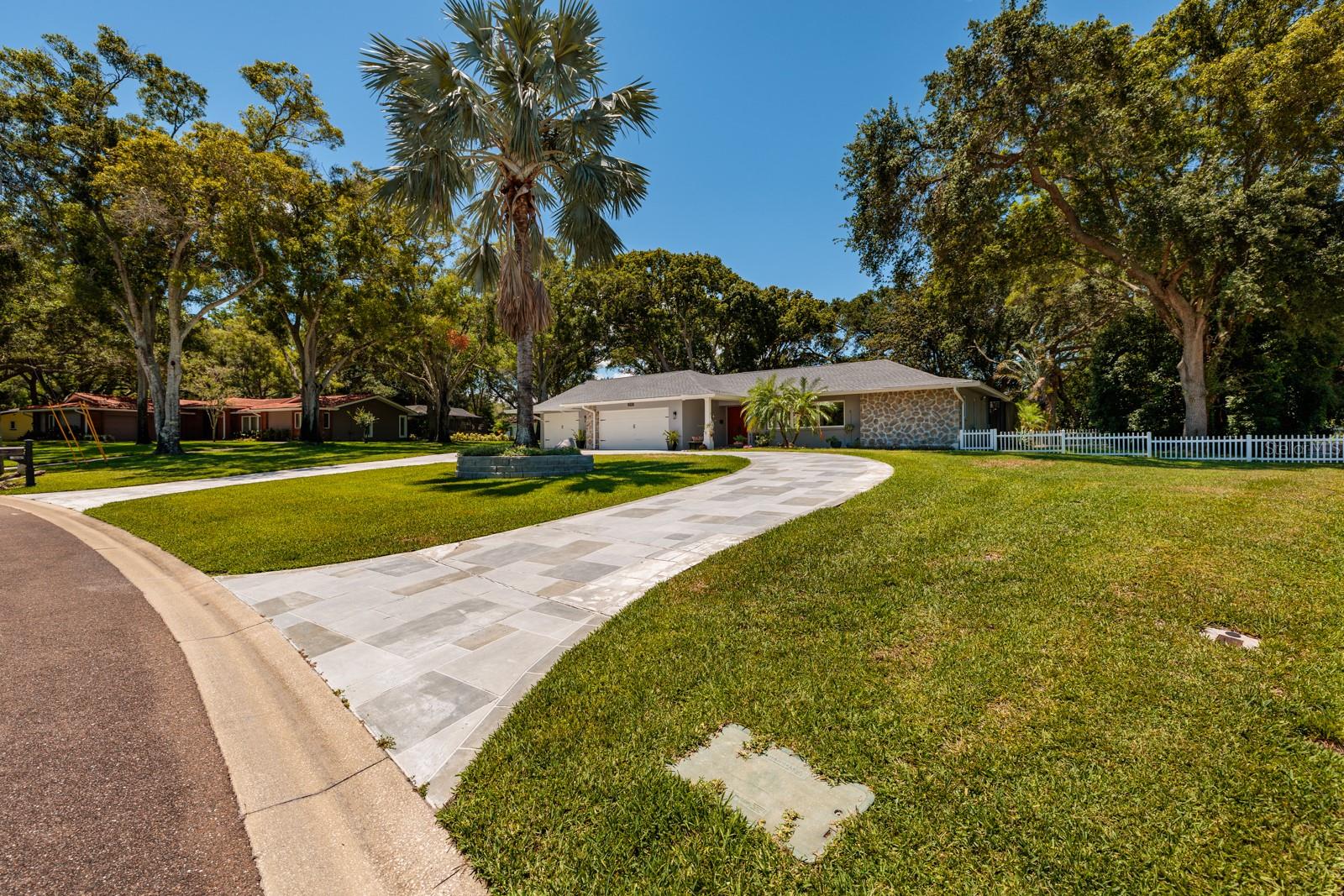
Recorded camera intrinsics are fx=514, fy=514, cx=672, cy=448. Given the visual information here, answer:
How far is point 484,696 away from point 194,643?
246 cm

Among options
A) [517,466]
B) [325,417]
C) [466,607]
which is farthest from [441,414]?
[466,607]

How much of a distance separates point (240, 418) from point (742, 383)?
117ft

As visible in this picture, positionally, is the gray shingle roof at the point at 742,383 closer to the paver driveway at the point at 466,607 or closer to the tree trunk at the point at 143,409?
the paver driveway at the point at 466,607

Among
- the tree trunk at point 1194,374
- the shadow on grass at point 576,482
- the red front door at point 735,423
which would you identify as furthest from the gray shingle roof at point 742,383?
the shadow on grass at point 576,482

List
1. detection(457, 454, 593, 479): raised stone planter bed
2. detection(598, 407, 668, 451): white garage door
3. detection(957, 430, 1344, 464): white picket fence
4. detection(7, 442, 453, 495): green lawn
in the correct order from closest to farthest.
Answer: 1. detection(457, 454, 593, 479): raised stone planter bed
2. detection(957, 430, 1344, 464): white picket fence
3. detection(7, 442, 453, 495): green lawn
4. detection(598, 407, 668, 451): white garage door

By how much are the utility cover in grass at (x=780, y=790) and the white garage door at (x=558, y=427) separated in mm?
24515

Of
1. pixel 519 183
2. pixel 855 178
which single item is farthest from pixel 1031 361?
pixel 519 183

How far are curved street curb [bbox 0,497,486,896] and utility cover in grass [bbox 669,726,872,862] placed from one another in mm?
960

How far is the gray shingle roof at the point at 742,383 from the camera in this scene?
63.7 feet

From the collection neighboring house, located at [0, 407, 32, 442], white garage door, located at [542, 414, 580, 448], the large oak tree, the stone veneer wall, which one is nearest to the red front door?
the stone veneer wall

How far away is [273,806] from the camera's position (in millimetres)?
2111

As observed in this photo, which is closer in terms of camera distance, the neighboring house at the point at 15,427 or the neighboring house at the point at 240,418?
the neighboring house at the point at 15,427

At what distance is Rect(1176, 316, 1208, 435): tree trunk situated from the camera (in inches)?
577

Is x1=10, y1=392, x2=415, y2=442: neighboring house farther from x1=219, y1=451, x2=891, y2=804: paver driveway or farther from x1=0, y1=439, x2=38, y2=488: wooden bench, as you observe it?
x1=219, y1=451, x2=891, y2=804: paver driveway
